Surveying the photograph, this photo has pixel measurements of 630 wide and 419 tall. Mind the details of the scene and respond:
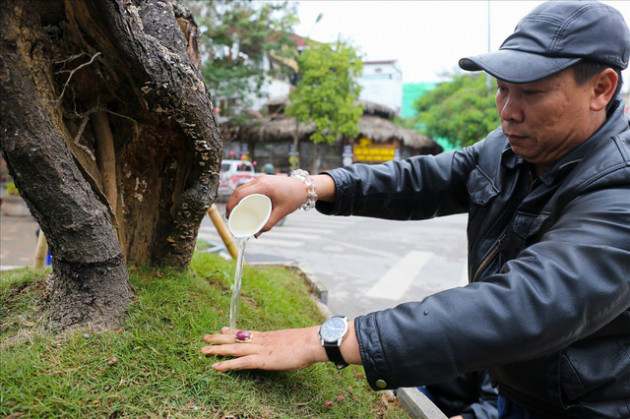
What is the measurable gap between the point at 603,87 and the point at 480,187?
0.59 meters

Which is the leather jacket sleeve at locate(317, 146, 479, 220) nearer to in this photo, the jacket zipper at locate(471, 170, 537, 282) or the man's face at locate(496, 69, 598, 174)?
the jacket zipper at locate(471, 170, 537, 282)

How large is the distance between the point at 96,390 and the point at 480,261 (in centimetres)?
145

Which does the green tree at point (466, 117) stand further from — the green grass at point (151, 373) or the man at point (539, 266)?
the green grass at point (151, 373)

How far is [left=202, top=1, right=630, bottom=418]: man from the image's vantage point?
43.6 inches

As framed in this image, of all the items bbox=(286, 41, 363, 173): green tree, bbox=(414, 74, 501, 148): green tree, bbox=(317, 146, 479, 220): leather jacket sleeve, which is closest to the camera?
bbox=(317, 146, 479, 220): leather jacket sleeve

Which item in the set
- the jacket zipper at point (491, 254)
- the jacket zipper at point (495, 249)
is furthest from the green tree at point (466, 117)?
the jacket zipper at point (491, 254)

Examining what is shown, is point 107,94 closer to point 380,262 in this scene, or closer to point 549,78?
point 549,78

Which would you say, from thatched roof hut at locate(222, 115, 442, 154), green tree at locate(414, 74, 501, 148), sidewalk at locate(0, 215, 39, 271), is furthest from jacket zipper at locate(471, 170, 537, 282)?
green tree at locate(414, 74, 501, 148)

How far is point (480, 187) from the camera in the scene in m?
1.80

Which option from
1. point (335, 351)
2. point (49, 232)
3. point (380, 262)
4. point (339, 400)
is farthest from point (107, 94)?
point (380, 262)

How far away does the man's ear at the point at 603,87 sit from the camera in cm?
130

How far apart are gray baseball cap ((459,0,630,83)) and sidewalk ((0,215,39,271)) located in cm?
556

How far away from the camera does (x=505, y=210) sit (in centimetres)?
166

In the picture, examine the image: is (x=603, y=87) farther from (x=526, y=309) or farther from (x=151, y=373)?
(x=151, y=373)
